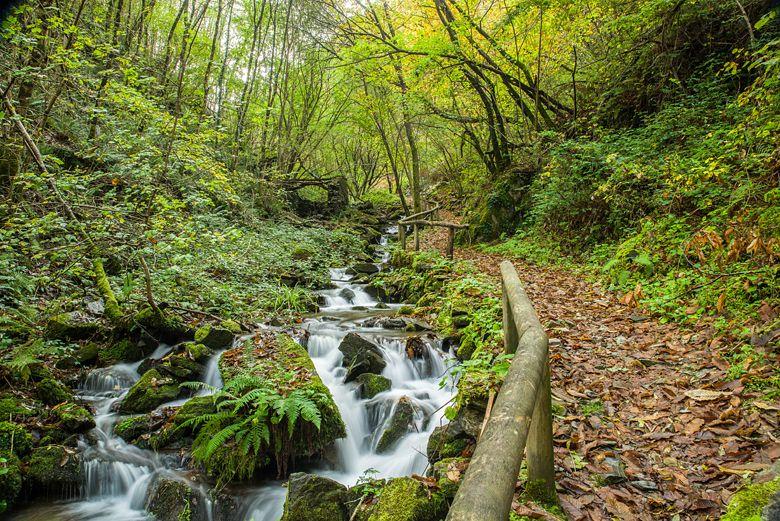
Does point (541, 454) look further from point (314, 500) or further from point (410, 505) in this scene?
point (314, 500)

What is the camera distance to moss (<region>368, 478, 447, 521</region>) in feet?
8.83

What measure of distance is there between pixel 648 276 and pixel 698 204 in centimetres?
154

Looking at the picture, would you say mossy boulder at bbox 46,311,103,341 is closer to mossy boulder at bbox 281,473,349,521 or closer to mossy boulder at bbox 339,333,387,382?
mossy boulder at bbox 339,333,387,382

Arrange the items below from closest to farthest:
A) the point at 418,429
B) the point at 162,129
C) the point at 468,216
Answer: the point at 418,429 < the point at 162,129 < the point at 468,216

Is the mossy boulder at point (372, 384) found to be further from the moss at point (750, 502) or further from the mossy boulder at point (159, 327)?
the moss at point (750, 502)

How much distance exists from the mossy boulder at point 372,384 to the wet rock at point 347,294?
16.9 feet

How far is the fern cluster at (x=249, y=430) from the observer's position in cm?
424

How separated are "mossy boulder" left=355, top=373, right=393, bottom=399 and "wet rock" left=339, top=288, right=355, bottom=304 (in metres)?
5.16

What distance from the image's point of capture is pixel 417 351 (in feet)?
22.1

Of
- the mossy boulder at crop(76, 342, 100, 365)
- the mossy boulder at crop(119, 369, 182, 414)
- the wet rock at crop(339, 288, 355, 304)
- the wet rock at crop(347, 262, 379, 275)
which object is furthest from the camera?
the wet rock at crop(347, 262, 379, 275)

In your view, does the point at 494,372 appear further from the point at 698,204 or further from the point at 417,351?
the point at 698,204

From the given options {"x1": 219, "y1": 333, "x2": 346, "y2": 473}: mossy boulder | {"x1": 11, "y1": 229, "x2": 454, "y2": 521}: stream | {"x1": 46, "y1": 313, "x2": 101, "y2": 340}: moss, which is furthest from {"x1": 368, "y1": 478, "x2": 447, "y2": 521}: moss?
{"x1": 46, "y1": 313, "x2": 101, "y2": 340}: moss

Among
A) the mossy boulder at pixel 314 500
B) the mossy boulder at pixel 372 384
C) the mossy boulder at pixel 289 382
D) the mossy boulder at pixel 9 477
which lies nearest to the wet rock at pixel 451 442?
the mossy boulder at pixel 314 500

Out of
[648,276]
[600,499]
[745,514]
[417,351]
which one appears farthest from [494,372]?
[648,276]
